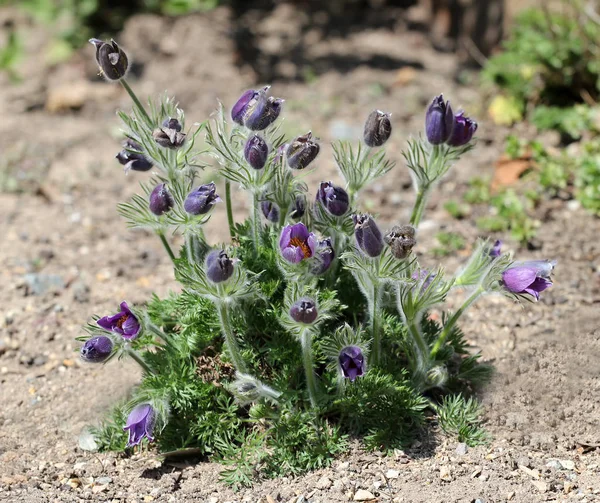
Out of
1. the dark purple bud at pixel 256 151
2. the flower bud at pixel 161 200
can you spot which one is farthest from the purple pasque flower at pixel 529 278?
the flower bud at pixel 161 200

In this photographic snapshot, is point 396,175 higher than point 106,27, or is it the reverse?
point 106,27

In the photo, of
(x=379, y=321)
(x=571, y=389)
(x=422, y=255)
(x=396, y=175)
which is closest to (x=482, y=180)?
(x=396, y=175)

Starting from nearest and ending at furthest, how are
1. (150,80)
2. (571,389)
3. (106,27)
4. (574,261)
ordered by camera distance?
(571,389)
(574,261)
(150,80)
(106,27)

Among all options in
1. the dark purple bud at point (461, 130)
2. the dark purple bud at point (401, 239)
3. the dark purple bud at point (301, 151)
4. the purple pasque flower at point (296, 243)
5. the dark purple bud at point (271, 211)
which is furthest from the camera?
the dark purple bud at point (271, 211)

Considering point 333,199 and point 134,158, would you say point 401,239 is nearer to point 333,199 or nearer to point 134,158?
point 333,199

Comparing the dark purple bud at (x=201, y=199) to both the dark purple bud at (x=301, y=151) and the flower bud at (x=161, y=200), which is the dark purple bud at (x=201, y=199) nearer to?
the flower bud at (x=161, y=200)

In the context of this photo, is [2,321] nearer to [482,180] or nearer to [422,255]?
[422,255]
